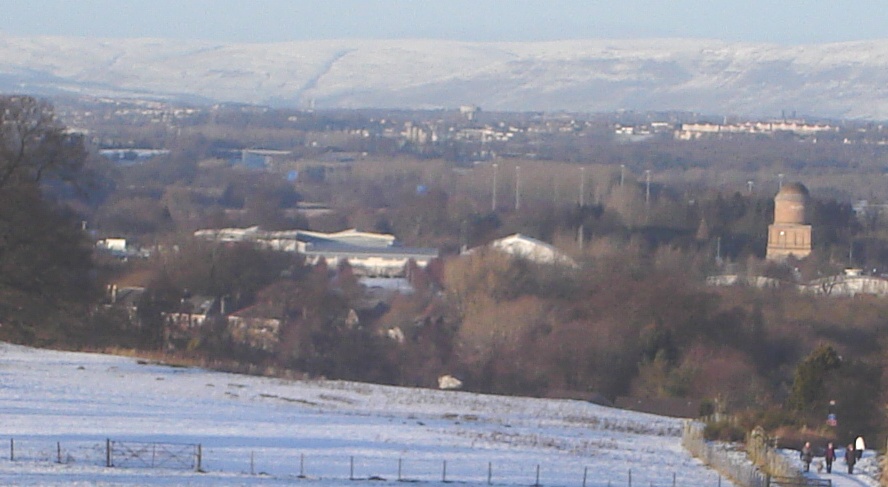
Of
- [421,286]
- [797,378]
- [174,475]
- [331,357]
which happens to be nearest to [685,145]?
[421,286]

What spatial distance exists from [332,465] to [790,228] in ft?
167

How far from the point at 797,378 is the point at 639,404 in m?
4.61

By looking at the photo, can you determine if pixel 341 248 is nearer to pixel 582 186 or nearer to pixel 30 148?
pixel 582 186

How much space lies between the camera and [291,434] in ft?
68.5

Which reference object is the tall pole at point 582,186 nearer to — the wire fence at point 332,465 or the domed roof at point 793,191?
the domed roof at point 793,191

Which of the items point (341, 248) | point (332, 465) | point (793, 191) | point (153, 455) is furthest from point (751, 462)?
point (793, 191)

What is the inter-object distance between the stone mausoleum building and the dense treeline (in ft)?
2.85

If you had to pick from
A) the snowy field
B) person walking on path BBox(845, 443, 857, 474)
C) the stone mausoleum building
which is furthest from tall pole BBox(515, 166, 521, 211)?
person walking on path BBox(845, 443, 857, 474)

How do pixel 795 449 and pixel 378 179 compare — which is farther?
pixel 378 179

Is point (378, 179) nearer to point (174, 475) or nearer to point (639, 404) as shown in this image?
point (639, 404)

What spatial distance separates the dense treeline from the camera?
102 ft

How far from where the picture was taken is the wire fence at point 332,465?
17953mm

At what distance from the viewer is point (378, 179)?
111812 mm

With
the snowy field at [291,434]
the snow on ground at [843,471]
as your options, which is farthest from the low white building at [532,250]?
the snow on ground at [843,471]
